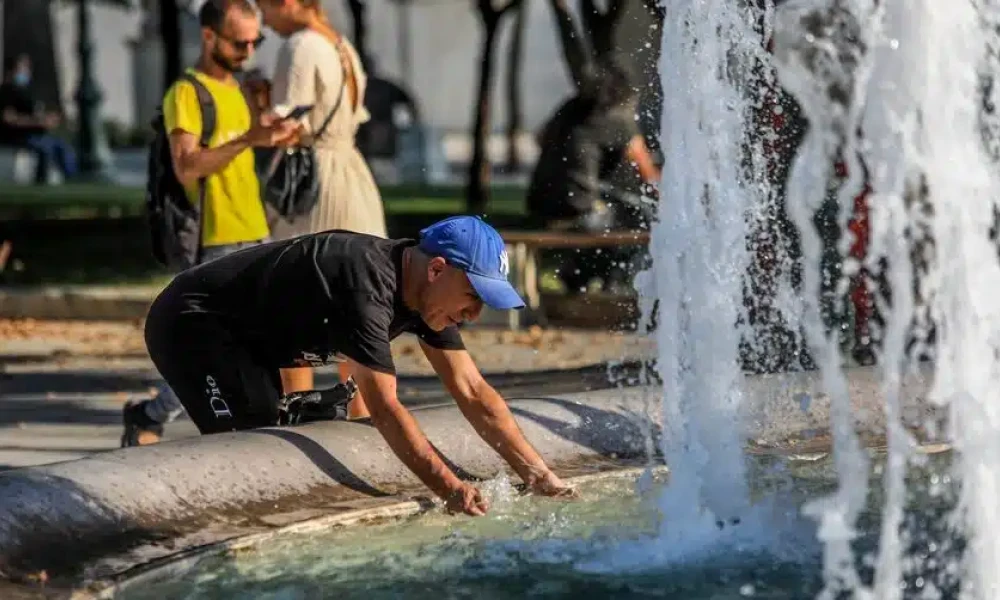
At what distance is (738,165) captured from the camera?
675 centimetres

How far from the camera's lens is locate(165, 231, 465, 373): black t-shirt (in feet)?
15.2

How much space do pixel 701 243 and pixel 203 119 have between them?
1.66 m

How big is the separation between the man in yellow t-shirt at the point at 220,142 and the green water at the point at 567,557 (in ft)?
5.35

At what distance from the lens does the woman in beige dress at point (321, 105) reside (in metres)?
6.69

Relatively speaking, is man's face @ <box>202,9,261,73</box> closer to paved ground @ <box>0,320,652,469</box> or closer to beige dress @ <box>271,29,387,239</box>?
beige dress @ <box>271,29,387,239</box>

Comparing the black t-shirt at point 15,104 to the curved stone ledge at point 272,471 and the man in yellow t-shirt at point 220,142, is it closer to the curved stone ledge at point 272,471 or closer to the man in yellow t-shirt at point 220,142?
the man in yellow t-shirt at point 220,142

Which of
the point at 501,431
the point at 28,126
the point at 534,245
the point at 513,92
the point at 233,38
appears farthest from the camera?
the point at 513,92

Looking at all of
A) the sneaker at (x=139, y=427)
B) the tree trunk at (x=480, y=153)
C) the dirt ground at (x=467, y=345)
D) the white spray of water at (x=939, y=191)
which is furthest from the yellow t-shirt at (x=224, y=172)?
the tree trunk at (x=480, y=153)

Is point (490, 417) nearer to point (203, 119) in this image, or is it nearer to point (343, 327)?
point (343, 327)

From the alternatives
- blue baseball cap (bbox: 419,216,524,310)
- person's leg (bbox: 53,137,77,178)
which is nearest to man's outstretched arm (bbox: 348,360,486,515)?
blue baseball cap (bbox: 419,216,524,310)

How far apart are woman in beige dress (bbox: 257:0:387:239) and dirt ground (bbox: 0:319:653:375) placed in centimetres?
262

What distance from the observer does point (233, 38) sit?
6398mm

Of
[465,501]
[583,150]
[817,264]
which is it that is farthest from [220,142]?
[583,150]

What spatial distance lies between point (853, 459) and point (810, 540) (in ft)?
0.81
